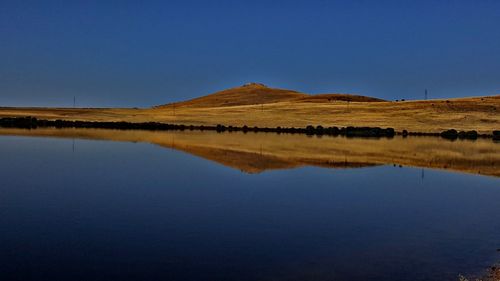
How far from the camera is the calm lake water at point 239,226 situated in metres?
11.0

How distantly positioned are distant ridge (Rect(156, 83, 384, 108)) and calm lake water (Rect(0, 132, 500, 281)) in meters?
124

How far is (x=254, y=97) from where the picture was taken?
16825 centimetres

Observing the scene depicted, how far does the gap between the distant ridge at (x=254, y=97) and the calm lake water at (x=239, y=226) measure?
124256 mm

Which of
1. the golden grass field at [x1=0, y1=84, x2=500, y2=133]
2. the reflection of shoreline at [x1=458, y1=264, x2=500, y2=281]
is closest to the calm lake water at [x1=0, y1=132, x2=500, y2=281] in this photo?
the reflection of shoreline at [x1=458, y1=264, x2=500, y2=281]

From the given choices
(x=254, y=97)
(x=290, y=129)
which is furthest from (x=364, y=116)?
(x=254, y=97)

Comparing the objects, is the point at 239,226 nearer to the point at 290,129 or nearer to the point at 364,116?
the point at 290,129

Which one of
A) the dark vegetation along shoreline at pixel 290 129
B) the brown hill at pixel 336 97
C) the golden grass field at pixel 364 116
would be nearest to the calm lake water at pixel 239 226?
the dark vegetation along shoreline at pixel 290 129

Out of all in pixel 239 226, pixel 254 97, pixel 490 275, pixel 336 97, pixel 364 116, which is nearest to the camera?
pixel 490 275

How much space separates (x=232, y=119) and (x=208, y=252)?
86.5 metres

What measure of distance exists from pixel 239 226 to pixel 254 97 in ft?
506

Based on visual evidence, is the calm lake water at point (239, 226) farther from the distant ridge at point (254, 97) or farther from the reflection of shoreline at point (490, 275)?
the distant ridge at point (254, 97)

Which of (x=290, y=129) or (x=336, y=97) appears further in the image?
(x=336, y=97)

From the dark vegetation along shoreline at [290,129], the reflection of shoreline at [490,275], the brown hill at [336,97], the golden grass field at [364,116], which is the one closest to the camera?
the reflection of shoreline at [490,275]

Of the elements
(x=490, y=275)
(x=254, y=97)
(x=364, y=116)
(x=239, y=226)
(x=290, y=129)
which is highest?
(x=254, y=97)
